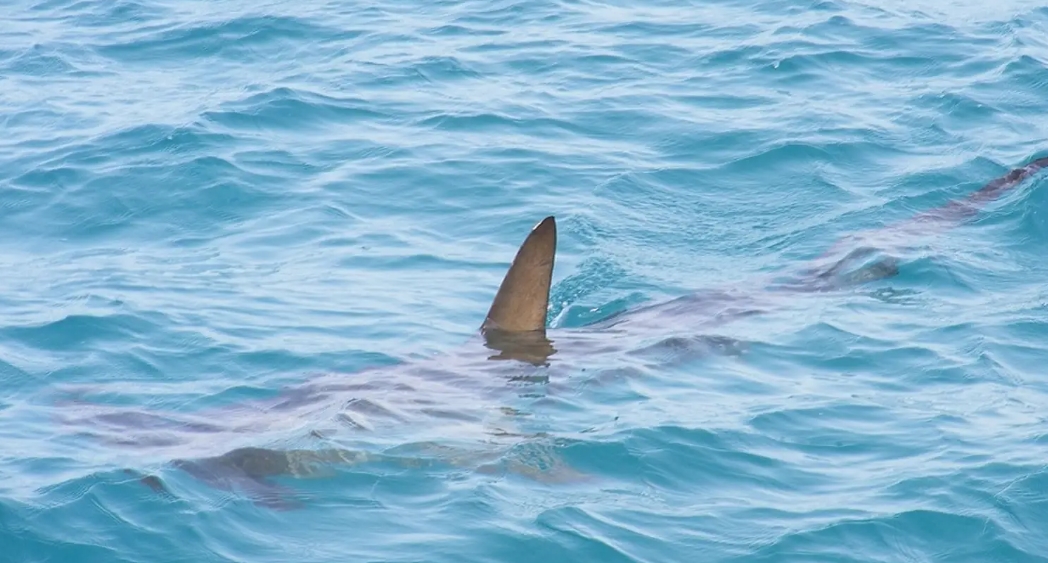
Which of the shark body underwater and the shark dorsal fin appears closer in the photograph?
the shark body underwater

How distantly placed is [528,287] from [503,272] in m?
1.98

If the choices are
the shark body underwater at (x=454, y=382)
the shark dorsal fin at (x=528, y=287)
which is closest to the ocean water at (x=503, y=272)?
the shark body underwater at (x=454, y=382)

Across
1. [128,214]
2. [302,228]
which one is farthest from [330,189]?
[128,214]

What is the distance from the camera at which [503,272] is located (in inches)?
404

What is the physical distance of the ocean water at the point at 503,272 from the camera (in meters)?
6.66

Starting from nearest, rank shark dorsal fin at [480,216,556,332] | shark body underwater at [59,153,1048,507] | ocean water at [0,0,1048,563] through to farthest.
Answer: ocean water at [0,0,1048,563], shark body underwater at [59,153,1048,507], shark dorsal fin at [480,216,556,332]

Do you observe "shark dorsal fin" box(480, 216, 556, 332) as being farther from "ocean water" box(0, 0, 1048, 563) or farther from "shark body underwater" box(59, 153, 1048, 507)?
"ocean water" box(0, 0, 1048, 563)

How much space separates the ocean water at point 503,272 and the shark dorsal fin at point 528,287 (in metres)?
0.34

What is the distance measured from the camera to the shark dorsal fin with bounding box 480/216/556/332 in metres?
8.09

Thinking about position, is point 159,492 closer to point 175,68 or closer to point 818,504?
point 818,504

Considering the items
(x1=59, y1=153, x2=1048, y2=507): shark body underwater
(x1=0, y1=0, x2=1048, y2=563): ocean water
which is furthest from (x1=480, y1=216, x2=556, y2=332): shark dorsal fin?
(x1=0, y1=0, x2=1048, y2=563): ocean water

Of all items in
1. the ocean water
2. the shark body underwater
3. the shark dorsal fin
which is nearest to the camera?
the ocean water

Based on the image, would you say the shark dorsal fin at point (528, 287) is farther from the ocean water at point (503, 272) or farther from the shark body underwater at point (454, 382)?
the ocean water at point (503, 272)

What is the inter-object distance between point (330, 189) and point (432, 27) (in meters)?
5.39
